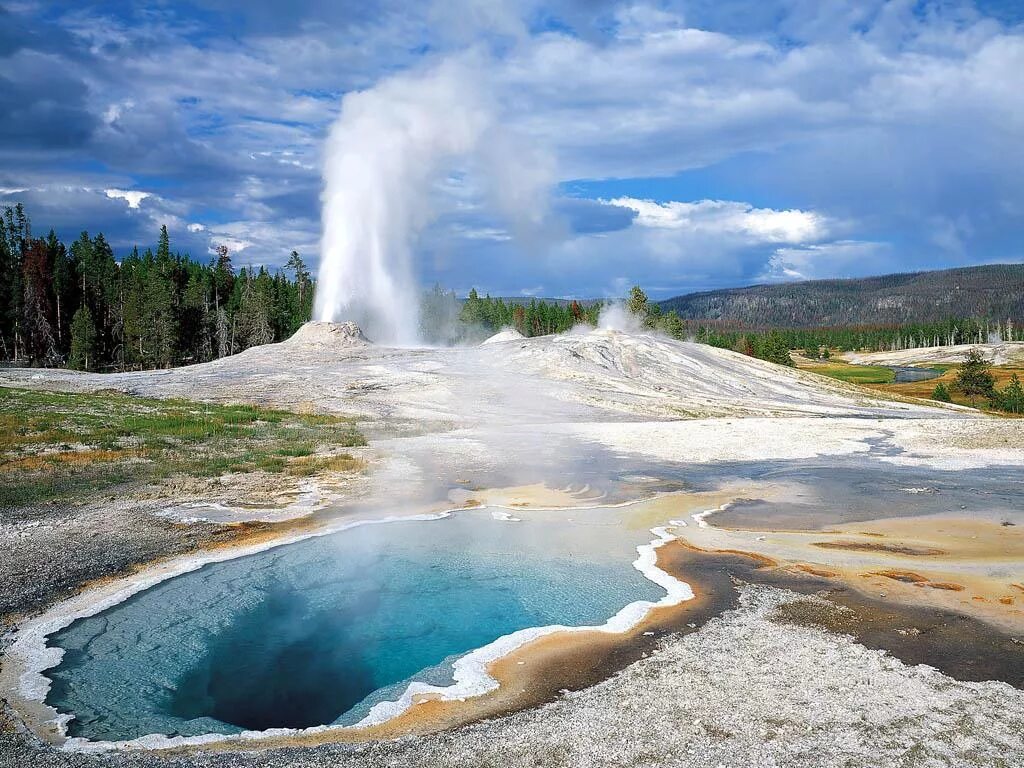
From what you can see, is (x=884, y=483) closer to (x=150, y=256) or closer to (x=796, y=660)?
(x=796, y=660)

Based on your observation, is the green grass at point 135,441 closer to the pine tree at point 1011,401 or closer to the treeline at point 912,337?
the pine tree at point 1011,401

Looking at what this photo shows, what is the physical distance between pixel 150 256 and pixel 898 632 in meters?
90.7

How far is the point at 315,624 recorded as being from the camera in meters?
11.5

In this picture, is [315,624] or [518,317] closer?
[315,624]

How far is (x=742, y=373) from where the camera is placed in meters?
54.5

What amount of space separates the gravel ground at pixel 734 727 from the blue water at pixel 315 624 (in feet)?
4.29

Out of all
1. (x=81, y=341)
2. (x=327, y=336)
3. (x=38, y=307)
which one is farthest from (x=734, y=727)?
(x=38, y=307)

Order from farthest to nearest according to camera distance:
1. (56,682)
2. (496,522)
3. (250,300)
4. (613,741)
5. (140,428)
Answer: (250,300) → (140,428) → (496,522) → (56,682) → (613,741)

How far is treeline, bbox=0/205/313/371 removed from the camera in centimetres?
6494

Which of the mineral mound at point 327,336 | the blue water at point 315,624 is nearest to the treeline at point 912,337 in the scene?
the mineral mound at point 327,336

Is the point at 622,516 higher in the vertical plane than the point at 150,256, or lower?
lower

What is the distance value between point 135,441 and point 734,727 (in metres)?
22.1

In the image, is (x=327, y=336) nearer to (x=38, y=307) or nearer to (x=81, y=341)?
(x=81, y=341)

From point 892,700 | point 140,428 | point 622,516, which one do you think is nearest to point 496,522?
point 622,516
